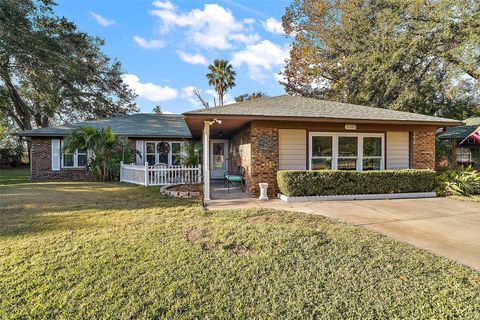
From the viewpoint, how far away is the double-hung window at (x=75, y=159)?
15079 millimetres

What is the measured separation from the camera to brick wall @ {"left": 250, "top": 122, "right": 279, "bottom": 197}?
8.52 m

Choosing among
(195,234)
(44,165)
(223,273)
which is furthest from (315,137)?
(44,165)

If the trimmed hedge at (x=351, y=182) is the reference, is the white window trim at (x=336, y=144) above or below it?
above

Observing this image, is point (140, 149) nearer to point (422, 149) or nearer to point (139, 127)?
point (139, 127)

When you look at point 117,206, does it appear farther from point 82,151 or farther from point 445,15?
point 445,15

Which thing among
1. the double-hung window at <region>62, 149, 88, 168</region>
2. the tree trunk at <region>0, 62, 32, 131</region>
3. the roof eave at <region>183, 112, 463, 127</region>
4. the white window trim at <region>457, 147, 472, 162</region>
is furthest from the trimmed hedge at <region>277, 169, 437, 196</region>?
the tree trunk at <region>0, 62, 32, 131</region>

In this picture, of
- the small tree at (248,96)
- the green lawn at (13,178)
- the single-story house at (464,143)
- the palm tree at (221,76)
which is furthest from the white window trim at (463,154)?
the green lawn at (13,178)

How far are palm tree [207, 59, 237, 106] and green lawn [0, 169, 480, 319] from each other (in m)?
26.8

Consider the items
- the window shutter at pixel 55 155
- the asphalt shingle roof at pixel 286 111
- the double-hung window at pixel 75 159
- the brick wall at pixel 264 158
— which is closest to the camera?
the asphalt shingle roof at pixel 286 111

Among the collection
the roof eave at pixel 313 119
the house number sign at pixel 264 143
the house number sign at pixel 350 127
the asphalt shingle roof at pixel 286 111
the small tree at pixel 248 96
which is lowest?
the house number sign at pixel 264 143

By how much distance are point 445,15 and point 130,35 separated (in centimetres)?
1784

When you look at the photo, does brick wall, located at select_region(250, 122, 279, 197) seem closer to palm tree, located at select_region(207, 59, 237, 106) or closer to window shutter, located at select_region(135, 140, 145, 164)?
window shutter, located at select_region(135, 140, 145, 164)

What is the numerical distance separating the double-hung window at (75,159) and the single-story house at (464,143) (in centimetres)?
2362

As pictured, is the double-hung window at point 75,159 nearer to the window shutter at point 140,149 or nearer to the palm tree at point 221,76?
the window shutter at point 140,149
